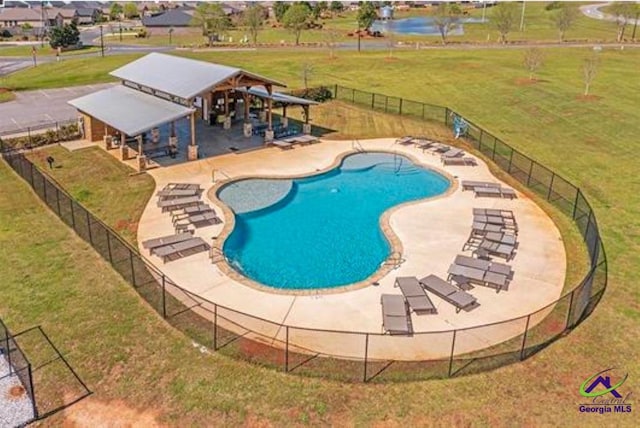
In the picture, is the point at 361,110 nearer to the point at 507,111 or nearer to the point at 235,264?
the point at 507,111

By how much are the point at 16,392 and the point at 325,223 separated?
14.0 metres

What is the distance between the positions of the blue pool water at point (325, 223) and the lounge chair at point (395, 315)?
92.8 inches

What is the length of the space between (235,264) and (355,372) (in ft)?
25.1

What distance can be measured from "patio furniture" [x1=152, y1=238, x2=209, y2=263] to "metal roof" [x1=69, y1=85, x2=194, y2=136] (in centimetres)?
974

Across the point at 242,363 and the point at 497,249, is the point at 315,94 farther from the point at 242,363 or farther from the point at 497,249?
the point at 242,363

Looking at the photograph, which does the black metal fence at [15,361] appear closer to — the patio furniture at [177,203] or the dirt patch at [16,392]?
the dirt patch at [16,392]

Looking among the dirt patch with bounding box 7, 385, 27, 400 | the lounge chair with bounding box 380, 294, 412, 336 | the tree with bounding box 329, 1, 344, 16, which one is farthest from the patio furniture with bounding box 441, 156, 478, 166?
the tree with bounding box 329, 1, 344, 16

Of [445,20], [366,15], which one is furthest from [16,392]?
[366,15]

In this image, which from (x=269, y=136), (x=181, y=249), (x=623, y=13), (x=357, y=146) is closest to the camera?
(x=181, y=249)

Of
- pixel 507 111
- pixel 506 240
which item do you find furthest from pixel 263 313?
pixel 507 111

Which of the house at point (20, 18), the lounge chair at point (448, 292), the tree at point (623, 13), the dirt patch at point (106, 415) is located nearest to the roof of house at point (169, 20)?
the house at point (20, 18)

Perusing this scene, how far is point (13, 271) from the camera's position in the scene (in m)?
17.8

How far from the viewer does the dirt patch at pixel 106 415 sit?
1156cm

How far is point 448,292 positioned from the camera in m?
16.8
